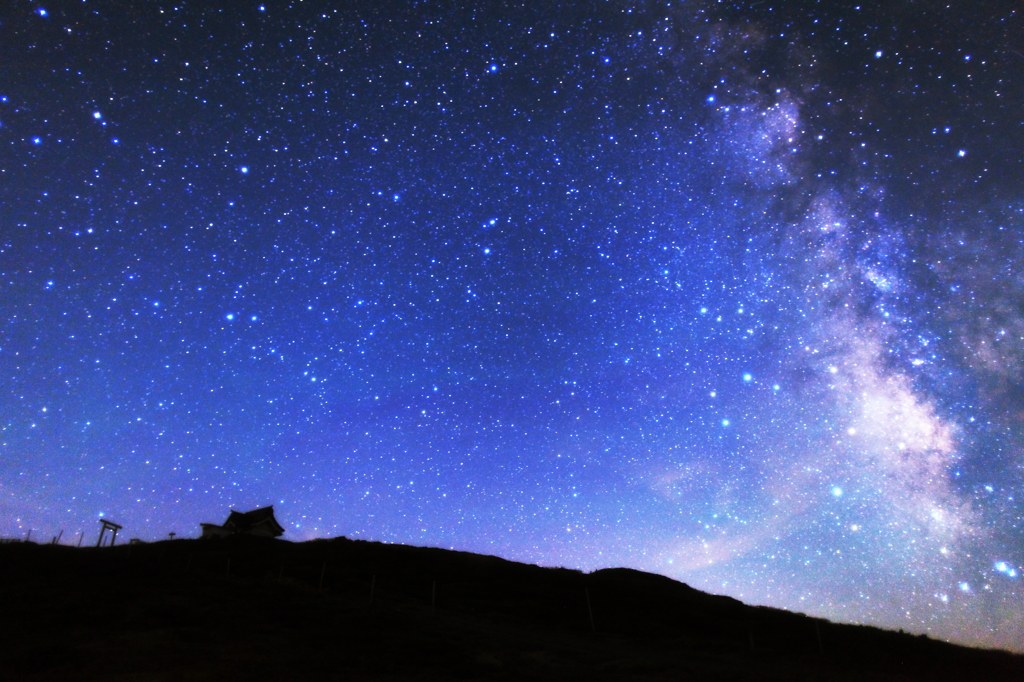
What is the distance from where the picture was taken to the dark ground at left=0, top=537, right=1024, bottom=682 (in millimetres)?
14984

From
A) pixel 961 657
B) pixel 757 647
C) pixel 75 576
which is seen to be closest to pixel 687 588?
pixel 757 647

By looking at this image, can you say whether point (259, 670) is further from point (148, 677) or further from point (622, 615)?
point (622, 615)

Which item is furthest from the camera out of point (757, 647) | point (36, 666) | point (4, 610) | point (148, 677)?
point (757, 647)

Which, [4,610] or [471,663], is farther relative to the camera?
[4,610]

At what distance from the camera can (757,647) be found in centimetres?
2261

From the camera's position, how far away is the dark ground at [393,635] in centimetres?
1498

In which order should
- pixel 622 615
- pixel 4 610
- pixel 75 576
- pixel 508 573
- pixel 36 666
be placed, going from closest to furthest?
pixel 36 666 < pixel 4 610 < pixel 75 576 < pixel 622 615 < pixel 508 573

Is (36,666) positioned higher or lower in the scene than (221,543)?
lower

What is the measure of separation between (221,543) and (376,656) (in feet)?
135

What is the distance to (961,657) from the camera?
65.9 feet

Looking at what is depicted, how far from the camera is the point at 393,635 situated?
1900 centimetres

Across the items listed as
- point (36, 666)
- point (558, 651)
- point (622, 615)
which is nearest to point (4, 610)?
point (36, 666)

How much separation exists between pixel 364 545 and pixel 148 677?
38.0 meters

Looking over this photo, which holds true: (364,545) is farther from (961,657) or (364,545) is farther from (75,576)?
(961,657)
